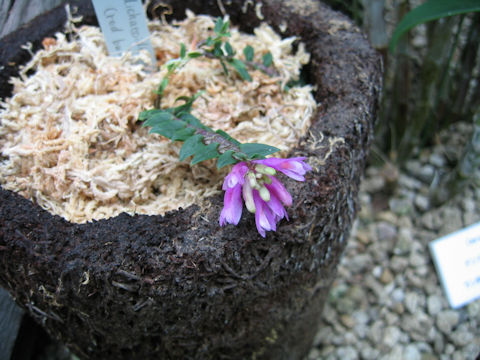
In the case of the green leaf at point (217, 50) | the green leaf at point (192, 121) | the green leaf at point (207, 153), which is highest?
the green leaf at point (217, 50)

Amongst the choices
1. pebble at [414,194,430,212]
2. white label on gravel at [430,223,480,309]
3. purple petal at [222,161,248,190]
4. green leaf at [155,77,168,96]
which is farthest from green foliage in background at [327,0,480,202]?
purple petal at [222,161,248,190]

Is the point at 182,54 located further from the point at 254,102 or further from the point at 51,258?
the point at 51,258

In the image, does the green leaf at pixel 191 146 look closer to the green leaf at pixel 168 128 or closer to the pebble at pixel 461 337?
the green leaf at pixel 168 128

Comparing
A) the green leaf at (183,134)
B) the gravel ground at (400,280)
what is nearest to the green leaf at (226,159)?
the green leaf at (183,134)

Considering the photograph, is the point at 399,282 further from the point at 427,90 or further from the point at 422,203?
the point at 427,90

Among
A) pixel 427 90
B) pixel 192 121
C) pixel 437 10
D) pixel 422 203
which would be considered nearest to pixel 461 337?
pixel 422 203
